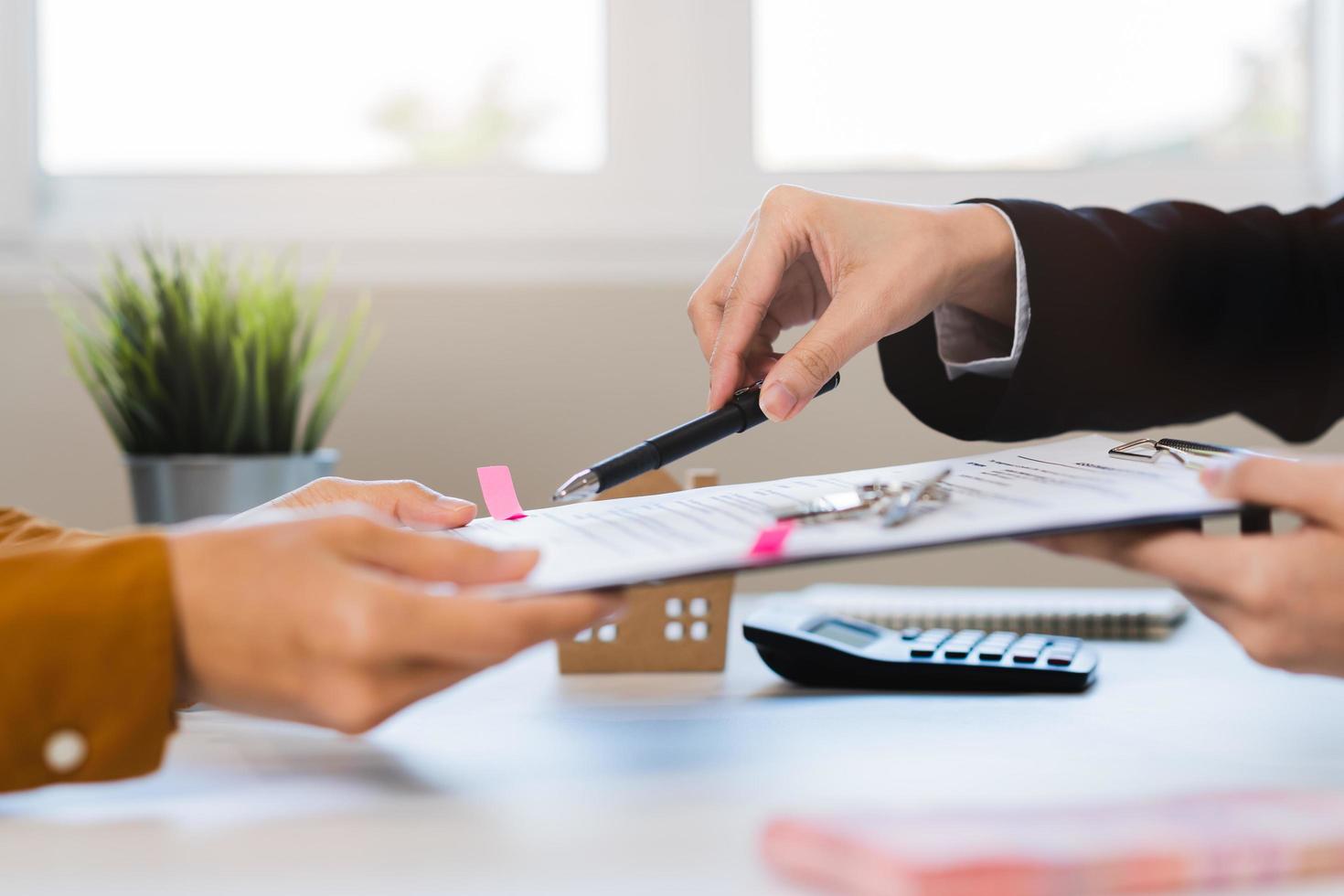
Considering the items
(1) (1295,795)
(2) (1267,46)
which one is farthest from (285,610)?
(2) (1267,46)

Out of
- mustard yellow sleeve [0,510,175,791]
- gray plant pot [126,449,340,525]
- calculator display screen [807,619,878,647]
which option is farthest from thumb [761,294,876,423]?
gray plant pot [126,449,340,525]

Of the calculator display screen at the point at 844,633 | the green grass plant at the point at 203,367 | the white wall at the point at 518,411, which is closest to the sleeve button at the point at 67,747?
the calculator display screen at the point at 844,633

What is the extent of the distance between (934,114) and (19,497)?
1.30 metres

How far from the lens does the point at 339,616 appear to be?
1.26 ft

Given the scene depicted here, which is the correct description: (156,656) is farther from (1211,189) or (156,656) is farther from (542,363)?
(1211,189)

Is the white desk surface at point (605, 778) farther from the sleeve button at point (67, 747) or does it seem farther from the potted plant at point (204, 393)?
the potted plant at point (204, 393)

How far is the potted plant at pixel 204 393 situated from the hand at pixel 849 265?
1.78ft

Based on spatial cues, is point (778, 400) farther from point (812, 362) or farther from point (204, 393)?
point (204, 393)

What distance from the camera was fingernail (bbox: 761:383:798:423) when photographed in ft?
2.27

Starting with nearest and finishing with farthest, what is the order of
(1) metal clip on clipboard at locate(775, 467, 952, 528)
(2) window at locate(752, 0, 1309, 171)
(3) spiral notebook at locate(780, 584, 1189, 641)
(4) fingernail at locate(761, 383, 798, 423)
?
1. (1) metal clip on clipboard at locate(775, 467, 952, 528)
2. (4) fingernail at locate(761, 383, 798, 423)
3. (3) spiral notebook at locate(780, 584, 1189, 641)
4. (2) window at locate(752, 0, 1309, 171)

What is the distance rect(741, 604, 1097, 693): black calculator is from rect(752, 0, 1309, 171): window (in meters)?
1.04

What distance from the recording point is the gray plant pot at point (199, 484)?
3.56ft

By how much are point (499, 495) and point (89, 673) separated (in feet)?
0.84

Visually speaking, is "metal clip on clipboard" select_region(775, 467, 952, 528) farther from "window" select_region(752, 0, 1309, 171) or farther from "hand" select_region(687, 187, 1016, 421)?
"window" select_region(752, 0, 1309, 171)
